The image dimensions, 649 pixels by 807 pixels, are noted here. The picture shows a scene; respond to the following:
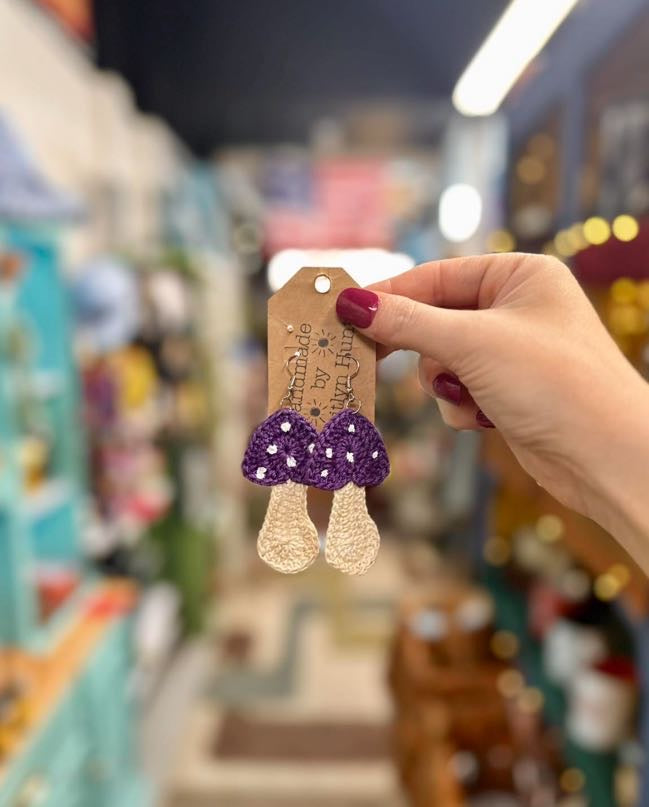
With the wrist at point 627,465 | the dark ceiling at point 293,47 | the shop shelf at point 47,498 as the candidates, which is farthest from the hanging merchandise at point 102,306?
the wrist at point 627,465

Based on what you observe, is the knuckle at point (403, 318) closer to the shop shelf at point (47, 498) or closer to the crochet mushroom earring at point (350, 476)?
the crochet mushroom earring at point (350, 476)

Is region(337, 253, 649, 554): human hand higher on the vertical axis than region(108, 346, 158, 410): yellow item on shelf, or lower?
higher

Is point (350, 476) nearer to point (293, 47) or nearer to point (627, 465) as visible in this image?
point (627, 465)

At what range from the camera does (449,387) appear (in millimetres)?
598

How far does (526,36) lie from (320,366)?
888mm

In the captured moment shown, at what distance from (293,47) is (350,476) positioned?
4.15 feet

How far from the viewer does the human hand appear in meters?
0.48

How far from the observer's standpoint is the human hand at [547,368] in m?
0.48

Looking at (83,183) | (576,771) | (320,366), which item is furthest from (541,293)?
(83,183)

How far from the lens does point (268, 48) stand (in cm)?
143

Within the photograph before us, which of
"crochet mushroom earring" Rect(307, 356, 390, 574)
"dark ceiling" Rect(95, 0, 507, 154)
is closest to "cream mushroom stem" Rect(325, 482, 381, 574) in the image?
"crochet mushroom earring" Rect(307, 356, 390, 574)

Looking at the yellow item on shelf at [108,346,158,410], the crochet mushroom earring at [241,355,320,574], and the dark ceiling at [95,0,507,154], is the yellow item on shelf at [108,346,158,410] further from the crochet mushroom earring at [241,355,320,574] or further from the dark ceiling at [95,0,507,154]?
the crochet mushroom earring at [241,355,320,574]

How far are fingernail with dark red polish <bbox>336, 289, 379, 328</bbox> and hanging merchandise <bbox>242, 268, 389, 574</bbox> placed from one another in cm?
1

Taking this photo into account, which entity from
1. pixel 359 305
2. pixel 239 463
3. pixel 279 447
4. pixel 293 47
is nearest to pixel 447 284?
pixel 359 305
